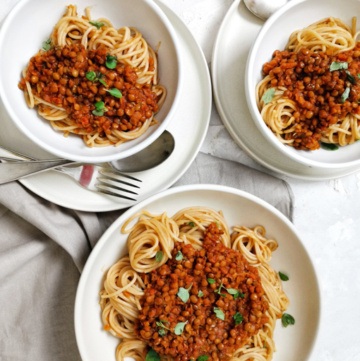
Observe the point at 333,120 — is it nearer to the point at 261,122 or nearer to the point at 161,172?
the point at 261,122

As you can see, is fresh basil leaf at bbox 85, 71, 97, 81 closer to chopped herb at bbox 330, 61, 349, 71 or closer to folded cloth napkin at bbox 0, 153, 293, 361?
folded cloth napkin at bbox 0, 153, 293, 361

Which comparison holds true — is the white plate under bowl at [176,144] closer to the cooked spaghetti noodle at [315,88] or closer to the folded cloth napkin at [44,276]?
the folded cloth napkin at [44,276]

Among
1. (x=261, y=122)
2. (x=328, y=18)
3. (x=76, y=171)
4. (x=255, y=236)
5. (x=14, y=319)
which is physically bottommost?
(x=14, y=319)

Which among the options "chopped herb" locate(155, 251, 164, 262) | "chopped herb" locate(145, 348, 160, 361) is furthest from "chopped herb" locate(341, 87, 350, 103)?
"chopped herb" locate(145, 348, 160, 361)

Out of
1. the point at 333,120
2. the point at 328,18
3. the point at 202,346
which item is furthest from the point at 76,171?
the point at 328,18

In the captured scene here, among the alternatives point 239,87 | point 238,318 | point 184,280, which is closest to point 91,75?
point 239,87

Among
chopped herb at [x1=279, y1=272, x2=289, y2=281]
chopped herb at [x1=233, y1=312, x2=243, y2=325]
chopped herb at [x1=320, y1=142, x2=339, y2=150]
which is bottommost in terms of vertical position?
chopped herb at [x1=233, y1=312, x2=243, y2=325]

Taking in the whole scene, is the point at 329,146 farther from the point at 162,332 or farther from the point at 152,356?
the point at 152,356
